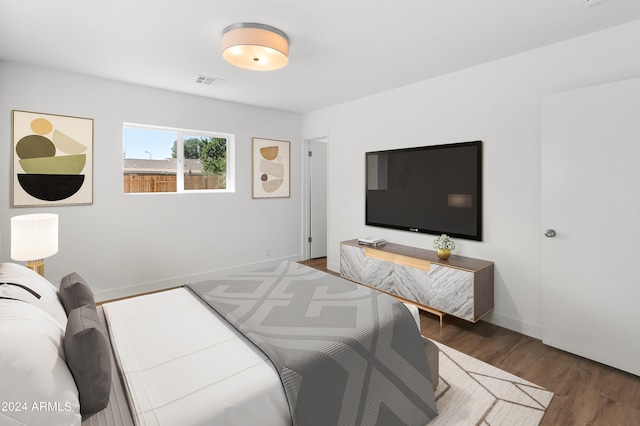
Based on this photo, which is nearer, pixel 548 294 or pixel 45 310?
pixel 45 310

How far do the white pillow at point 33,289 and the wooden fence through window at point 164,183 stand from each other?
2.24 m

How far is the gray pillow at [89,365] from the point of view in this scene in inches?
43.3

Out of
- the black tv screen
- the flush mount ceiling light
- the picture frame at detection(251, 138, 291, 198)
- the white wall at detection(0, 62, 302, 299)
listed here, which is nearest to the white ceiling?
the flush mount ceiling light

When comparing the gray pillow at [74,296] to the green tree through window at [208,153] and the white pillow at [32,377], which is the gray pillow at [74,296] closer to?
Answer: the white pillow at [32,377]

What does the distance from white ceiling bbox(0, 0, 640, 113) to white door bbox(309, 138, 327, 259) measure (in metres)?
1.99

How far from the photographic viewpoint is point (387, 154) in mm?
3951

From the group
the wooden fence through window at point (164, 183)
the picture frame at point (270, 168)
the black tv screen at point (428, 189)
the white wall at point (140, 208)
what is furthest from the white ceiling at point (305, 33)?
the picture frame at point (270, 168)

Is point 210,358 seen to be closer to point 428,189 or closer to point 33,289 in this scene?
point 33,289

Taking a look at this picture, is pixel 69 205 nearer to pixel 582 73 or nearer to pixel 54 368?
pixel 54 368

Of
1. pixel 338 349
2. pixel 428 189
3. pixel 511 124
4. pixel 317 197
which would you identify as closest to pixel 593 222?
pixel 511 124

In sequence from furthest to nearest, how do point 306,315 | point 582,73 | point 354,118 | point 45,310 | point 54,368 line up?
point 354,118
point 582,73
point 306,315
point 45,310
point 54,368

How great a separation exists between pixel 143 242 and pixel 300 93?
264cm

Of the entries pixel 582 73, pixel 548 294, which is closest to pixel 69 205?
pixel 548 294

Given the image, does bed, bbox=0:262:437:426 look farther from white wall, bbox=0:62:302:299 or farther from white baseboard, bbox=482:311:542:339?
white wall, bbox=0:62:302:299
